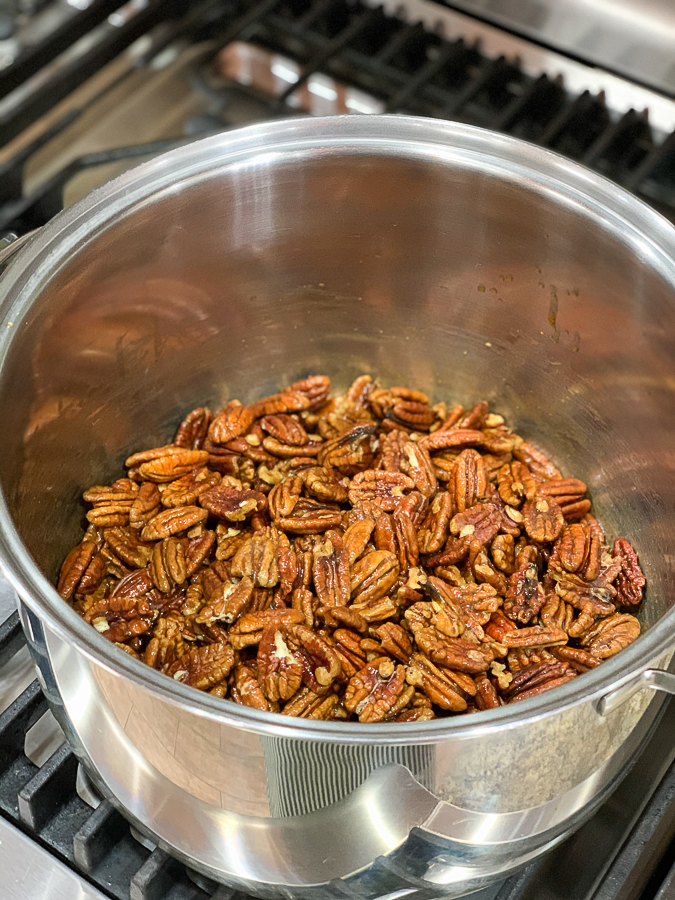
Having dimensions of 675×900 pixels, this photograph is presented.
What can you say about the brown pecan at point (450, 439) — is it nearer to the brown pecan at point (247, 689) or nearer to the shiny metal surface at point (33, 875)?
the brown pecan at point (247, 689)

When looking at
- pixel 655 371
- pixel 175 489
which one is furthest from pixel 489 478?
pixel 175 489

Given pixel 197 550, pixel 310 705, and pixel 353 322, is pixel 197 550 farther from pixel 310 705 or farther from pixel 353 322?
pixel 353 322

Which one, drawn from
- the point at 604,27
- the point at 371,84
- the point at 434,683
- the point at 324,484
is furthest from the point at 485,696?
the point at 604,27

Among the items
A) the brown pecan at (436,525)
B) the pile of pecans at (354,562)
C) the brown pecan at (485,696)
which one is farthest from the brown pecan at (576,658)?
the brown pecan at (436,525)

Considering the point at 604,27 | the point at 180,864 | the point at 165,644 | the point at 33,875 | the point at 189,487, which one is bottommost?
the point at 33,875

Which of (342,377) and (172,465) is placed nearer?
(172,465)

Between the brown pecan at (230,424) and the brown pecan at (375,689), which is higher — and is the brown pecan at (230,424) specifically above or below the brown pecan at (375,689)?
above
